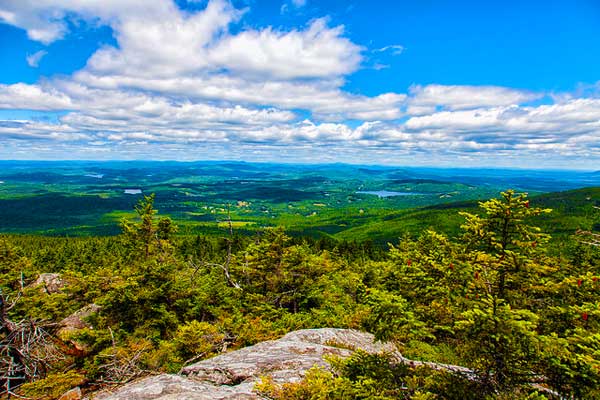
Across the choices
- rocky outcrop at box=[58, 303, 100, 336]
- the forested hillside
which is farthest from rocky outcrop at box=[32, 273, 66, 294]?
rocky outcrop at box=[58, 303, 100, 336]

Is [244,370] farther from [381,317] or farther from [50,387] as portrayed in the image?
[50,387]

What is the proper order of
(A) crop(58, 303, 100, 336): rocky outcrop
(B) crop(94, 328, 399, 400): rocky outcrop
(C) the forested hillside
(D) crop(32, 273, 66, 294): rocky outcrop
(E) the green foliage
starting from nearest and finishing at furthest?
1. (C) the forested hillside
2. (B) crop(94, 328, 399, 400): rocky outcrop
3. (E) the green foliage
4. (A) crop(58, 303, 100, 336): rocky outcrop
5. (D) crop(32, 273, 66, 294): rocky outcrop

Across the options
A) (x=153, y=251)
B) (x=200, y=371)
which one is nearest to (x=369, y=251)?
(x=153, y=251)

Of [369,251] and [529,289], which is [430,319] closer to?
[529,289]

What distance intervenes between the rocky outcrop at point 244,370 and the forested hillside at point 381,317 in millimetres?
1513

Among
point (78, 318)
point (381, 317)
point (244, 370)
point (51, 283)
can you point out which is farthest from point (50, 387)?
point (51, 283)

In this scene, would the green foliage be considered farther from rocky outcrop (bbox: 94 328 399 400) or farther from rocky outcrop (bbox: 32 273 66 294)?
rocky outcrop (bbox: 32 273 66 294)

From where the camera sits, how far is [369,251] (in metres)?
79.8

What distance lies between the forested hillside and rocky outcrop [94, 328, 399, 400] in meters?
1.51

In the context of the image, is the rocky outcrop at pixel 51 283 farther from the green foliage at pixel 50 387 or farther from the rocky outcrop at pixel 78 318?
the green foliage at pixel 50 387

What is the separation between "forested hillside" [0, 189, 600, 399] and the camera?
309 inches

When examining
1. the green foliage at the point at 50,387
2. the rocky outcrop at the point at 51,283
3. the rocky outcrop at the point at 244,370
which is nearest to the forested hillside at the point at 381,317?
the green foliage at the point at 50,387

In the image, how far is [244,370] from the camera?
12.1m

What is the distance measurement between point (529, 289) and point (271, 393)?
26.7 feet
